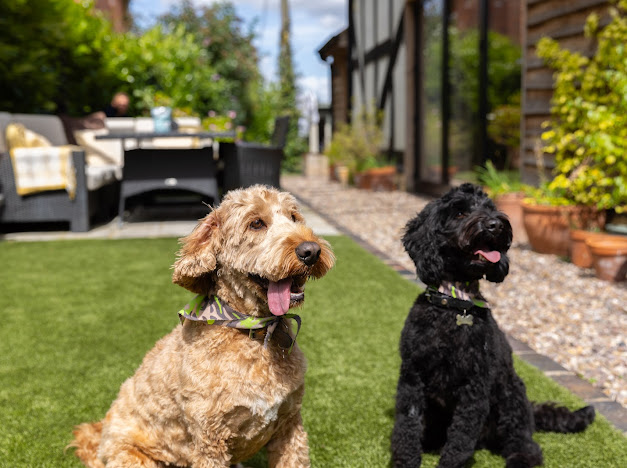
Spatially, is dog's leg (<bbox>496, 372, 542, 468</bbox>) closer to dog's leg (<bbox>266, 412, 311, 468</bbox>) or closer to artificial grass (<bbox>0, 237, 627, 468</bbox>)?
artificial grass (<bbox>0, 237, 627, 468</bbox>)

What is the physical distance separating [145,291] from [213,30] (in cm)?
1499

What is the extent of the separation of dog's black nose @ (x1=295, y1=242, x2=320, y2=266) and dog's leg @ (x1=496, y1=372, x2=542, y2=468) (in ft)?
3.84

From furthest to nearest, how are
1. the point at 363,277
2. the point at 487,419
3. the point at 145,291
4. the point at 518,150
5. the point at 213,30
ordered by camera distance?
1. the point at 213,30
2. the point at 518,150
3. the point at 363,277
4. the point at 145,291
5. the point at 487,419

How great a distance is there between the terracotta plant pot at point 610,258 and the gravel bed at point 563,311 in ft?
0.29

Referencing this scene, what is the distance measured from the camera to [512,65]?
8781 millimetres

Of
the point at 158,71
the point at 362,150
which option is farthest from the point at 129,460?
the point at 158,71

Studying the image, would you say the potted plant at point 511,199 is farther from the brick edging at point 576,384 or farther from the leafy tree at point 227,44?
the leafy tree at point 227,44

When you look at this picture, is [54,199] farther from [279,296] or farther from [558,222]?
[279,296]

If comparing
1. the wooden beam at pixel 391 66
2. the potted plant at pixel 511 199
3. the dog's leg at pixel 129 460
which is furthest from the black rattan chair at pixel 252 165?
the dog's leg at pixel 129 460

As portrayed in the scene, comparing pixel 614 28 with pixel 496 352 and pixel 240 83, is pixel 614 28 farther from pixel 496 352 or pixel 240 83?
pixel 240 83

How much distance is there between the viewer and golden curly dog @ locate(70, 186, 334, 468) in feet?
6.31

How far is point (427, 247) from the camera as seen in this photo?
8.30 feet

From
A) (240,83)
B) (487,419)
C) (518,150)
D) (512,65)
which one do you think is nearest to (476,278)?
(487,419)

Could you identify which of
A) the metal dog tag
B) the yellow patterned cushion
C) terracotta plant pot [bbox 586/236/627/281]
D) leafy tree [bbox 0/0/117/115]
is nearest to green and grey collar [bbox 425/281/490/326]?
the metal dog tag
